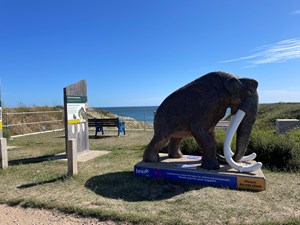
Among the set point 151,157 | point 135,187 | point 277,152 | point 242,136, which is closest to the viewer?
point 135,187

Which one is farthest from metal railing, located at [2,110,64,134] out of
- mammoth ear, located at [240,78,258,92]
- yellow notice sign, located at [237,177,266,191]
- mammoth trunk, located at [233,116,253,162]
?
yellow notice sign, located at [237,177,266,191]

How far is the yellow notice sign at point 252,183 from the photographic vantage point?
4.78 metres

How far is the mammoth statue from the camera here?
531 cm

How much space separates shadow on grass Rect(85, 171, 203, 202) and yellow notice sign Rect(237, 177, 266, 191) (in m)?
0.76

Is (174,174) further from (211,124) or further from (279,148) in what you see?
(279,148)

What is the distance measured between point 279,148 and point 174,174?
304 centimetres

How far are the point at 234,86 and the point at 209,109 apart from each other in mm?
653

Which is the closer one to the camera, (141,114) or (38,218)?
(38,218)

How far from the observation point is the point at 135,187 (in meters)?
5.07

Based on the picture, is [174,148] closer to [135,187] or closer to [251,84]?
[135,187]

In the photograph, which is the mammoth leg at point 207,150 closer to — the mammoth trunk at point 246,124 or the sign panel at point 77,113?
the mammoth trunk at point 246,124

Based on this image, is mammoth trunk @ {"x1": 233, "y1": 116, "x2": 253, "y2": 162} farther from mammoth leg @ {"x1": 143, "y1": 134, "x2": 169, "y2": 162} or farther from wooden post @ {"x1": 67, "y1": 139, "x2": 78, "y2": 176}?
wooden post @ {"x1": 67, "y1": 139, "x2": 78, "y2": 176}

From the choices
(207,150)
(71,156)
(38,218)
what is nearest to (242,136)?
(207,150)

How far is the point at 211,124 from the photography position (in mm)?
5488
